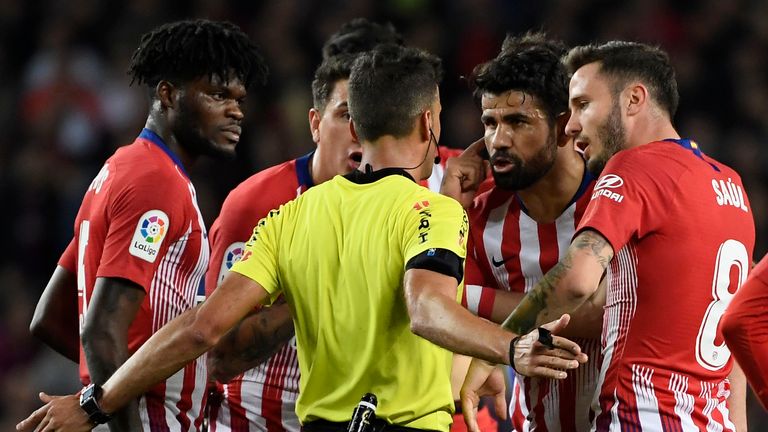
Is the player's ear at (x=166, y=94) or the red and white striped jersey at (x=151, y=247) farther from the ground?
the player's ear at (x=166, y=94)

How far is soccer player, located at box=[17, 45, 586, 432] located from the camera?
3.90 meters

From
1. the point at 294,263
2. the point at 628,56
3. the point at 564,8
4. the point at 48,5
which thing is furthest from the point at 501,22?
the point at 294,263

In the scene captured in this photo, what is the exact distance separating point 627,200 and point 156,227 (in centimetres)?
179

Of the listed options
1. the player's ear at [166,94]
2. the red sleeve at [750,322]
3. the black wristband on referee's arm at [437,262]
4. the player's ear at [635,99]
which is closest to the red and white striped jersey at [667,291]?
the red sleeve at [750,322]

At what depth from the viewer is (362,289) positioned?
3.97m

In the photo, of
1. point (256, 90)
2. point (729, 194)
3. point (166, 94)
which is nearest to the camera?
point (729, 194)

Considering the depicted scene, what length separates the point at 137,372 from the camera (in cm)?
407

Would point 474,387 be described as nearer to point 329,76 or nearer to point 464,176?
point 464,176

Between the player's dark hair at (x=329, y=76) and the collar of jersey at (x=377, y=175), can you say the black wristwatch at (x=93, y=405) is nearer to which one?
the collar of jersey at (x=377, y=175)

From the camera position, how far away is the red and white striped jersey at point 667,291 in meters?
4.17

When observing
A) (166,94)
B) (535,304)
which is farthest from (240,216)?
(535,304)

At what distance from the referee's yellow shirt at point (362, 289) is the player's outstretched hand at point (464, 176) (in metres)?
1.10

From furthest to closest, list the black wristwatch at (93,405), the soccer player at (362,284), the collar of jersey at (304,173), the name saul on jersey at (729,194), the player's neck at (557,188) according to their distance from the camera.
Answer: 1. the collar of jersey at (304,173)
2. the player's neck at (557,188)
3. the name saul on jersey at (729,194)
4. the black wristwatch at (93,405)
5. the soccer player at (362,284)

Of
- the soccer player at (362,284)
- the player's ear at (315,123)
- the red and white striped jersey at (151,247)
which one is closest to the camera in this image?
the soccer player at (362,284)
